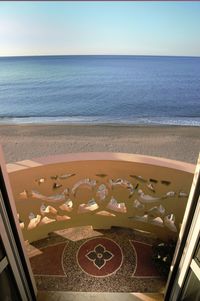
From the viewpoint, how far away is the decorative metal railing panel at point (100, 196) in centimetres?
309

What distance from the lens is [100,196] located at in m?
3.50

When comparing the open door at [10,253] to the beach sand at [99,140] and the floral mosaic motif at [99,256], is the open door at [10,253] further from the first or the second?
the beach sand at [99,140]

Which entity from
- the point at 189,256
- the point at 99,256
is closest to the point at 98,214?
the point at 99,256

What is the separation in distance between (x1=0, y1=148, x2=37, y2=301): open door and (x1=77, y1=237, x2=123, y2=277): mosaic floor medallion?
0.97 m

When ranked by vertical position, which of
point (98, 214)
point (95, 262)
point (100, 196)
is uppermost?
point (100, 196)

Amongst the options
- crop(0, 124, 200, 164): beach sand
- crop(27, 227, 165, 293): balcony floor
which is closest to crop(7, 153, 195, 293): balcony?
crop(27, 227, 165, 293): balcony floor

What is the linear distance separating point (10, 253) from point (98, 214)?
5.90 ft

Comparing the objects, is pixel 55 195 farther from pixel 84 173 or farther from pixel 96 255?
pixel 96 255

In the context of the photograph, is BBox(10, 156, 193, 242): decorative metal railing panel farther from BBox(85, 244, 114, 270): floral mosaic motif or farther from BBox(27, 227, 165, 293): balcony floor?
BBox(85, 244, 114, 270): floral mosaic motif

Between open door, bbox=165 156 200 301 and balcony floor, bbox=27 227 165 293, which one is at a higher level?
open door, bbox=165 156 200 301

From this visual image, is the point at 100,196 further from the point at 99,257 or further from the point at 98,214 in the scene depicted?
the point at 99,257

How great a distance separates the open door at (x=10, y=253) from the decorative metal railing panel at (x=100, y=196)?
99cm

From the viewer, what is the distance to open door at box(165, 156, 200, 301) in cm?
187

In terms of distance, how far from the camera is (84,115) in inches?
861
